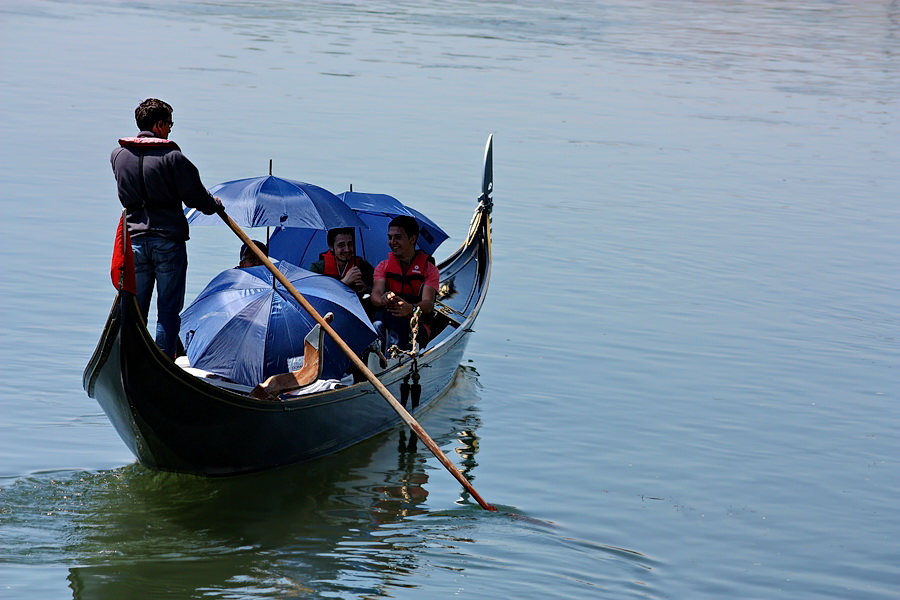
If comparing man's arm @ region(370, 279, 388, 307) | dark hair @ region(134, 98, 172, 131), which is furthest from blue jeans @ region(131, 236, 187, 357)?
man's arm @ region(370, 279, 388, 307)

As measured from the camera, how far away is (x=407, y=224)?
7387mm

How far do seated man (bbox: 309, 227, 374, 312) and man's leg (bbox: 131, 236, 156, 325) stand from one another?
1.61 meters

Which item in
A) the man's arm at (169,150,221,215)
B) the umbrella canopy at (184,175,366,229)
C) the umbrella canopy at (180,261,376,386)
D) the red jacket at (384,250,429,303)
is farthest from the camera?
the red jacket at (384,250,429,303)

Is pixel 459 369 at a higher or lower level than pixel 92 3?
lower

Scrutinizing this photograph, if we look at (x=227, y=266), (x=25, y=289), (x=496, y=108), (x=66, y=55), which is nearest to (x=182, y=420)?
(x=25, y=289)

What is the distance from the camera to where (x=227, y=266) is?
36.4ft

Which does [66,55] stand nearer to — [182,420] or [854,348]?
[854,348]

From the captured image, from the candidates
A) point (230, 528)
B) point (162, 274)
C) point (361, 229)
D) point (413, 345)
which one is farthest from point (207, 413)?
point (361, 229)

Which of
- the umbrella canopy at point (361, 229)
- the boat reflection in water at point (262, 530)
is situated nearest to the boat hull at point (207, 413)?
the boat reflection in water at point (262, 530)

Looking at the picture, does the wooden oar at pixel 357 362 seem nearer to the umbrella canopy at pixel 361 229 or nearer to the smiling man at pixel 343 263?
the smiling man at pixel 343 263

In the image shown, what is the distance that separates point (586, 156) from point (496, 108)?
132 inches

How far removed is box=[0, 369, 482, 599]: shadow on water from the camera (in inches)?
211

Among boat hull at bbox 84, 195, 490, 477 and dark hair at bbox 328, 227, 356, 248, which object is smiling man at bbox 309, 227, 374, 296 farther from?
boat hull at bbox 84, 195, 490, 477

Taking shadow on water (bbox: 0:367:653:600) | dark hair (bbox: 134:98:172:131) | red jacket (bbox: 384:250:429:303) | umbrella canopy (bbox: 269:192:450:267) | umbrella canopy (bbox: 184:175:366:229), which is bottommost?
shadow on water (bbox: 0:367:653:600)
